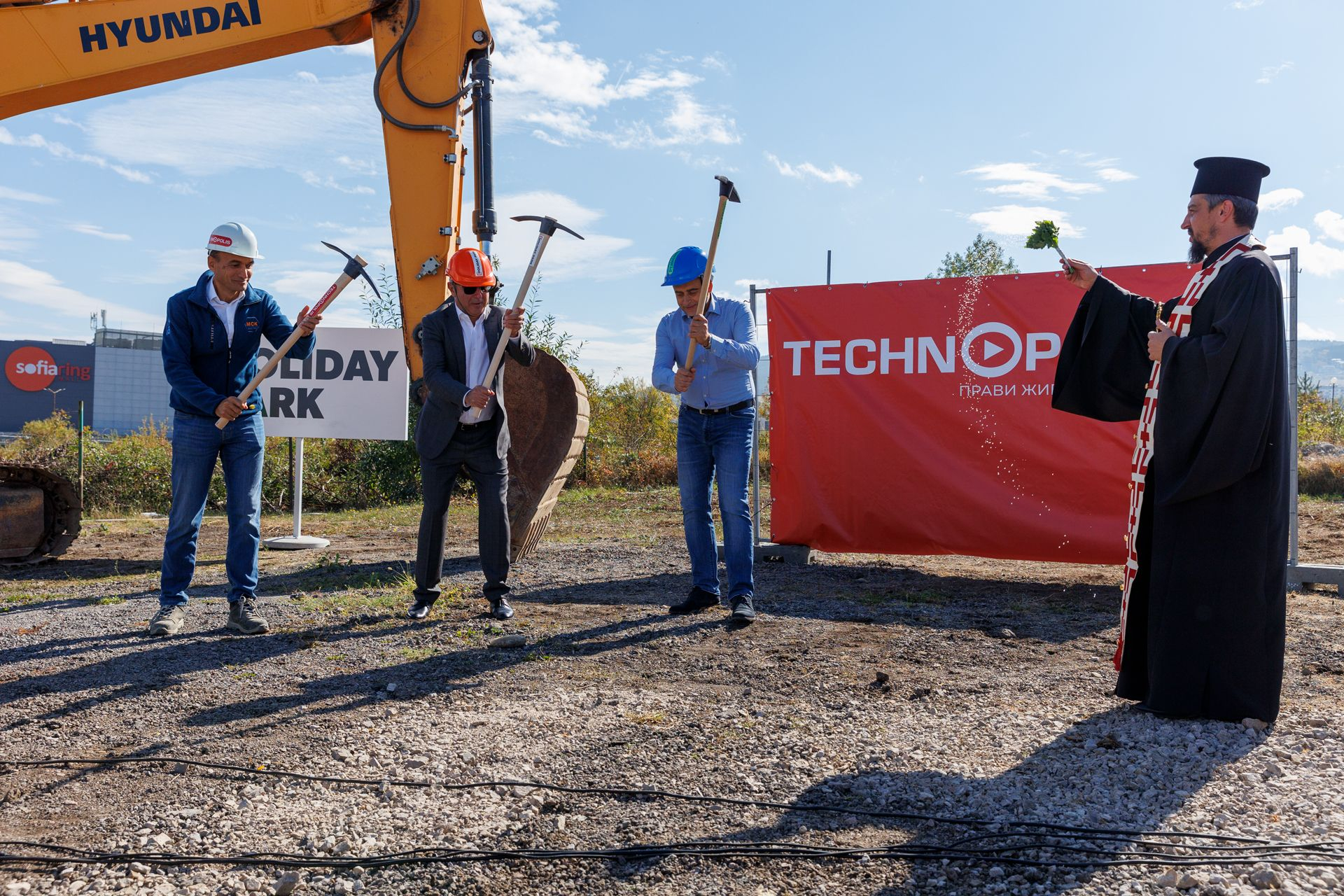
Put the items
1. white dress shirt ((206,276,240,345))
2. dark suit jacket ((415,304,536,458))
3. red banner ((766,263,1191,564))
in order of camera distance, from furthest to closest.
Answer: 1. red banner ((766,263,1191,564))
2. dark suit jacket ((415,304,536,458))
3. white dress shirt ((206,276,240,345))

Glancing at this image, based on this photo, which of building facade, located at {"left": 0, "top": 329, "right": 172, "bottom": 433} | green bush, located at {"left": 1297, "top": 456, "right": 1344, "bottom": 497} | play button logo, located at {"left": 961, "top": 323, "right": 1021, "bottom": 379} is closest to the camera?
play button logo, located at {"left": 961, "top": 323, "right": 1021, "bottom": 379}

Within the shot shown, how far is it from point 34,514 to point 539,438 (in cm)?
417

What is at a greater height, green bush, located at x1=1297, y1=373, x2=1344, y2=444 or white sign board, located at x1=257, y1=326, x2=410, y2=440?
green bush, located at x1=1297, y1=373, x2=1344, y2=444

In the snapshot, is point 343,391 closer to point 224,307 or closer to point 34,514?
point 34,514

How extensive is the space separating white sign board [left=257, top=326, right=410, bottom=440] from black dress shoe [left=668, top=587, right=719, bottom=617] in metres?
4.19

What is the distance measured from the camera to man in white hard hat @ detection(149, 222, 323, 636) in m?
5.02

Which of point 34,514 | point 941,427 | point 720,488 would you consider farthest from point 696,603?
point 34,514

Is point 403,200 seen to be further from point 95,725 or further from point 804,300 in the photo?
point 95,725

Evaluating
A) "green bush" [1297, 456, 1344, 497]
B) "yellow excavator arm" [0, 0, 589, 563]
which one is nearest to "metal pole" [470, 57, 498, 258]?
"yellow excavator arm" [0, 0, 589, 563]

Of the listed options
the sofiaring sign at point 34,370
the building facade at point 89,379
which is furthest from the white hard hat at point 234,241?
the sofiaring sign at point 34,370

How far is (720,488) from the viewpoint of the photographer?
5469mm

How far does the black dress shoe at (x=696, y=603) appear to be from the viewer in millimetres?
5590

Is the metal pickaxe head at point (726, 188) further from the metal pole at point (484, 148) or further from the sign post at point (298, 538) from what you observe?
the sign post at point (298, 538)

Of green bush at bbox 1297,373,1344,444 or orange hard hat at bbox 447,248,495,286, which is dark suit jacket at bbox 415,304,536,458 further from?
green bush at bbox 1297,373,1344,444
